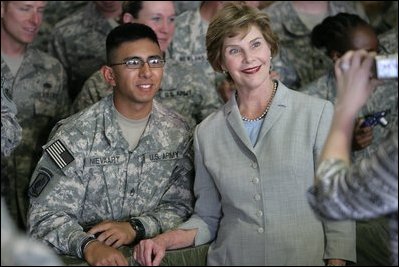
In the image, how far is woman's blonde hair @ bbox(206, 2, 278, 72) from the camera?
8.33 feet

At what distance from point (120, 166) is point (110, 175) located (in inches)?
2.0

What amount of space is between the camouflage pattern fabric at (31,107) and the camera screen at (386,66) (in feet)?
7.27

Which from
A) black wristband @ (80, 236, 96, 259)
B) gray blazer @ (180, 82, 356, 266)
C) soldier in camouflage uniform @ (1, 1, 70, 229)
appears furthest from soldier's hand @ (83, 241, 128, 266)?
soldier in camouflage uniform @ (1, 1, 70, 229)

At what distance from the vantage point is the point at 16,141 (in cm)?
276

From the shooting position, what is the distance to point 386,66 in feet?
5.62

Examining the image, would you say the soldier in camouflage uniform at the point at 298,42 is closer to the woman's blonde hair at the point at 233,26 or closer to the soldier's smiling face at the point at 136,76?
the soldier's smiling face at the point at 136,76

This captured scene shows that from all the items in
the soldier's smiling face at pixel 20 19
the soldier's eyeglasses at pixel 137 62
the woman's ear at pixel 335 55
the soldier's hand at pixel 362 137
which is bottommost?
the soldier's hand at pixel 362 137

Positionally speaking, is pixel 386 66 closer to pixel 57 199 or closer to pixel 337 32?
pixel 57 199

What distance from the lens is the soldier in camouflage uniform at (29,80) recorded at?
3742 millimetres

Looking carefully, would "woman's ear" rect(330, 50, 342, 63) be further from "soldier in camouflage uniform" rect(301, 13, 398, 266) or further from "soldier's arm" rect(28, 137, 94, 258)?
"soldier's arm" rect(28, 137, 94, 258)

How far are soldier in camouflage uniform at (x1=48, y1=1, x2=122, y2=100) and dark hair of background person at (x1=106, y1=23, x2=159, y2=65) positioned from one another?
4.21 feet

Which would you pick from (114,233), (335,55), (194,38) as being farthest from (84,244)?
(194,38)

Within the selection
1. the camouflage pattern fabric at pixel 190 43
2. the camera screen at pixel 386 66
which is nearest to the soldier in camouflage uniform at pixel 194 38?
the camouflage pattern fabric at pixel 190 43

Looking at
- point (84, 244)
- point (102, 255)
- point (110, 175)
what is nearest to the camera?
point (102, 255)
